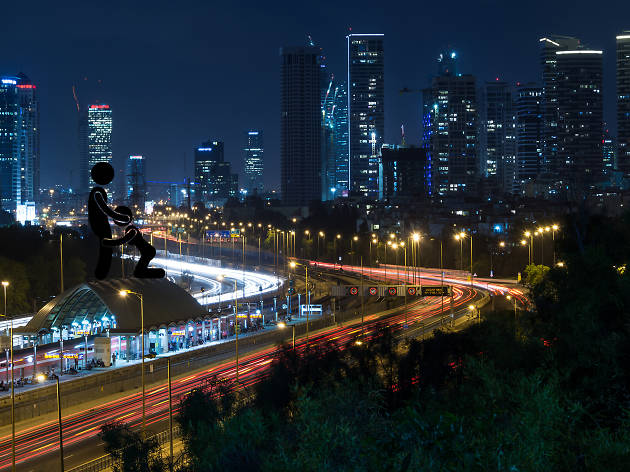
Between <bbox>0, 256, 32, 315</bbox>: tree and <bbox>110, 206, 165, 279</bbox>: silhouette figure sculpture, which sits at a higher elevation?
<bbox>110, 206, 165, 279</bbox>: silhouette figure sculpture

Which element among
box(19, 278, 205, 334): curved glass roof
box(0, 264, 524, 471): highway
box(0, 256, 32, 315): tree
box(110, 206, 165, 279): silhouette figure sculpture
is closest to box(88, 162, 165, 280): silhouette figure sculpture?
box(110, 206, 165, 279): silhouette figure sculpture

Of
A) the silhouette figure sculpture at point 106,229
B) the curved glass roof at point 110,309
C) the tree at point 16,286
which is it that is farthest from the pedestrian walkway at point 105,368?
the silhouette figure sculpture at point 106,229

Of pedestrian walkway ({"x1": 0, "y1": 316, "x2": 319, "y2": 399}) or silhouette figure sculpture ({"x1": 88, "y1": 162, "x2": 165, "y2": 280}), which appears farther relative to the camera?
pedestrian walkway ({"x1": 0, "y1": 316, "x2": 319, "y2": 399})

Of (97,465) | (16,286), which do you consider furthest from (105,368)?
(16,286)

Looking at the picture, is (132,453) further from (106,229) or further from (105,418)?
(105,418)

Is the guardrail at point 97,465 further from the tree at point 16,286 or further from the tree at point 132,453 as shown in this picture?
the tree at point 16,286

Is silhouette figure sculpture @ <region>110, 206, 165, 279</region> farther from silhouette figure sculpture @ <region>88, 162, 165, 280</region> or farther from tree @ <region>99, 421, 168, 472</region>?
tree @ <region>99, 421, 168, 472</region>

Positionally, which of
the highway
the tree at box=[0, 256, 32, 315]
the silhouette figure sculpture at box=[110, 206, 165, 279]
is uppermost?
the silhouette figure sculpture at box=[110, 206, 165, 279]

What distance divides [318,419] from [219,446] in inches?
71.3

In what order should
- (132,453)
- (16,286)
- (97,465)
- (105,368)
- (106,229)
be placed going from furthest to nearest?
(16,286) → (105,368) → (97,465) → (132,453) → (106,229)

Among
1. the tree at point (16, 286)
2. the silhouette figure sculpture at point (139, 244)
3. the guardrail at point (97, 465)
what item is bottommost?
the guardrail at point (97, 465)

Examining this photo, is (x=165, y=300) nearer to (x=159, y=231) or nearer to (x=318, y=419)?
(x=318, y=419)

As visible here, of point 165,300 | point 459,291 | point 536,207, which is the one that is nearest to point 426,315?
point 459,291

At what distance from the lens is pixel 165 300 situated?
4288 centimetres
